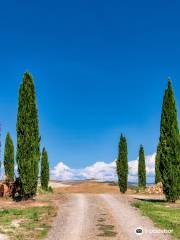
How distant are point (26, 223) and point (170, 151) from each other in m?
19.3

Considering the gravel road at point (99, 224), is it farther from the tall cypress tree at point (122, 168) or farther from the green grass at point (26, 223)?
the tall cypress tree at point (122, 168)

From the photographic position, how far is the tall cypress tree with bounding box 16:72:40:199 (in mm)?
36906

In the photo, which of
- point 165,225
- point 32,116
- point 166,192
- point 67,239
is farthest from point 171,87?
point 67,239

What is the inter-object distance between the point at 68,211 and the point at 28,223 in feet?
16.9

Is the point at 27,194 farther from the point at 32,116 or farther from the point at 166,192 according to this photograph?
the point at 166,192

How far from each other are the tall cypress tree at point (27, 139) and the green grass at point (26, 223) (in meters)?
8.35

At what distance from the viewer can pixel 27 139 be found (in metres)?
37.2

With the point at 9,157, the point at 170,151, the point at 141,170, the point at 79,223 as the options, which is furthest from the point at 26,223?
the point at 141,170

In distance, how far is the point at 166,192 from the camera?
38.9 m

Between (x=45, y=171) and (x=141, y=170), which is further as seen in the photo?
(x=141, y=170)

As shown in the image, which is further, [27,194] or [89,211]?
[27,194]

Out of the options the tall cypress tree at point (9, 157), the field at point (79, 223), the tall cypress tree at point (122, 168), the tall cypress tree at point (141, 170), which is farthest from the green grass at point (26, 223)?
the tall cypress tree at point (141, 170)

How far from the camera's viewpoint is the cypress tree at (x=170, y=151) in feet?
126

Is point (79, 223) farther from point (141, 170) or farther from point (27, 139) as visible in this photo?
point (141, 170)
